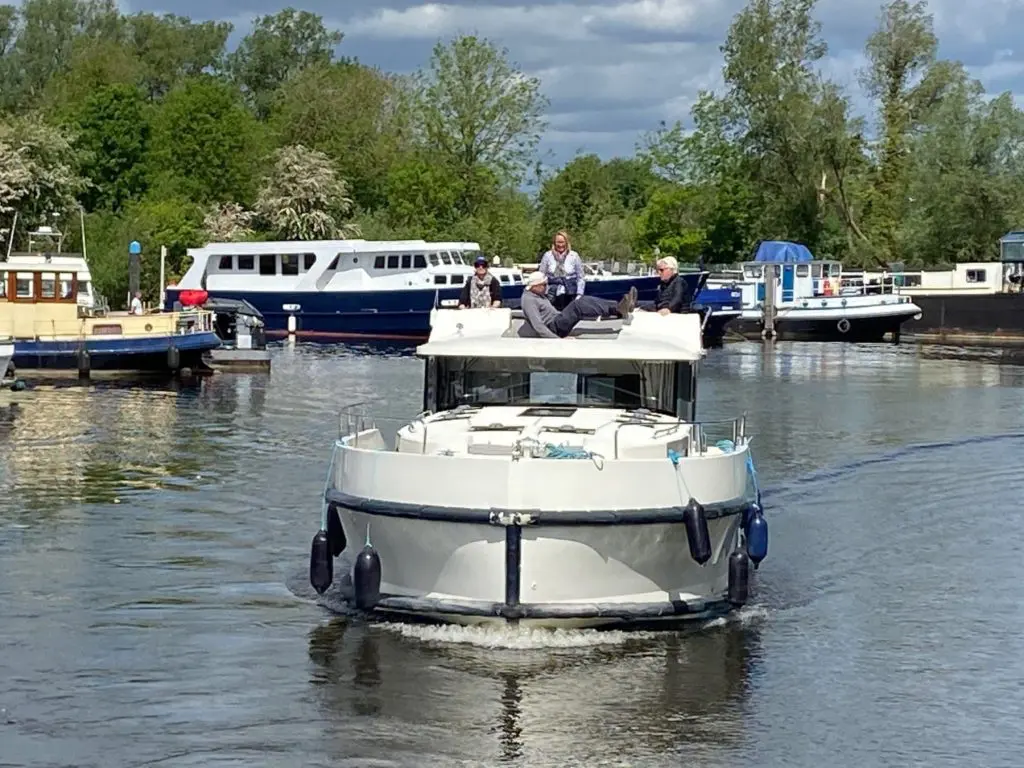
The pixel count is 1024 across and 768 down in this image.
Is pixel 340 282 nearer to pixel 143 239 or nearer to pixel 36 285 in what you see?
pixel 143 239

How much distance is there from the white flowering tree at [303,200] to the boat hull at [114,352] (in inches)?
1735

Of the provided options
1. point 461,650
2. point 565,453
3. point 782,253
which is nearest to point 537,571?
point 461,650

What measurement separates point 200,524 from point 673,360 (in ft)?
26.6

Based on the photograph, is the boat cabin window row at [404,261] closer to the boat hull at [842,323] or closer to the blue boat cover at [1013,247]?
the boat hull at [842,323]

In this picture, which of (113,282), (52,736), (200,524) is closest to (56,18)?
(113,282)

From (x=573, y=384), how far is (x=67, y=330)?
3090 centimetres

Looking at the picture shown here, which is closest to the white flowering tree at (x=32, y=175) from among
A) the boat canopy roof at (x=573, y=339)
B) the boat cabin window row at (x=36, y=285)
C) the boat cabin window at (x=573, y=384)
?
the boat cabin window row at (x=36, y=285)

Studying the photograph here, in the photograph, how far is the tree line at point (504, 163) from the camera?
285 ft

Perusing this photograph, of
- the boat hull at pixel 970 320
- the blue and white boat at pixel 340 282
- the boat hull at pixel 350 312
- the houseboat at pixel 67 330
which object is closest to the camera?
the houseboat at pixel 67 330

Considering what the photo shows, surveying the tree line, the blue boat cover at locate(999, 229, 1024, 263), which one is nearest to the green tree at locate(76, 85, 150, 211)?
the tree line

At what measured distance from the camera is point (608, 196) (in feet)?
415

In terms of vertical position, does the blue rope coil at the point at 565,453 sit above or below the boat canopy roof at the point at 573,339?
below

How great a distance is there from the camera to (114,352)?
1817 inches

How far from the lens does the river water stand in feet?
45.0
